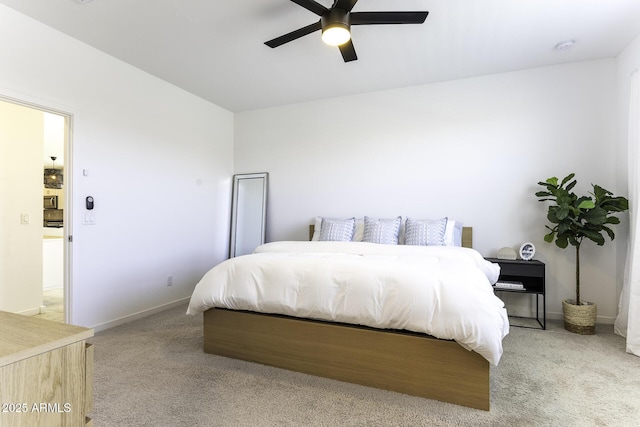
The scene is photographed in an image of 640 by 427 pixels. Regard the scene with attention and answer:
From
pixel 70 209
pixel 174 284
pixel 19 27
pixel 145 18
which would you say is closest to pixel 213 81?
pixel 145 18

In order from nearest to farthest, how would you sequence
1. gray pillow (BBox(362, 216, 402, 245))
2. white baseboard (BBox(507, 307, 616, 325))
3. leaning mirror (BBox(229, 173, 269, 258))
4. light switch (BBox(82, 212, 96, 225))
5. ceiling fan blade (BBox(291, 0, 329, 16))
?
1. ceiling fan blade (BBox(291, 0, 329, 16))
2. light switch (BBox(82, 212, 96, 225))
3. white baseboard (BBox(507, 307, 616, 325))
4. gray pillow (BBox(362, 216, 402, 245))
5. leaning mirror (BBox(229, 173, 269, 258))

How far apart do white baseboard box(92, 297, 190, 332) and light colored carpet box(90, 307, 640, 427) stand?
0.50 meters

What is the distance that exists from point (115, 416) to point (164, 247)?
7.74 ft

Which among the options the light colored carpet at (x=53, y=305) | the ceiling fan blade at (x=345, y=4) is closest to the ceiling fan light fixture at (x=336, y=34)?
the ceiling fan blade at (x=345, y=4)

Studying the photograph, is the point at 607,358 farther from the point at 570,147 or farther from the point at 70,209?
the point at 70,209

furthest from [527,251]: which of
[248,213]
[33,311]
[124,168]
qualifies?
[33,311]

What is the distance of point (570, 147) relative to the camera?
3.43 metres

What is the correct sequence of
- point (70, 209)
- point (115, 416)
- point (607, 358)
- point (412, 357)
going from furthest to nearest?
point (70, 209) < point (607, 358) < point (412, 357) < point (115, 416)

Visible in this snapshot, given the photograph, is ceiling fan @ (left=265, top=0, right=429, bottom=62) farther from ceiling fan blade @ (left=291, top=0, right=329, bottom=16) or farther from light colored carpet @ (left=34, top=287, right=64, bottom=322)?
light colored carpet @ (left=34, top=287, right=64, bottom=322)

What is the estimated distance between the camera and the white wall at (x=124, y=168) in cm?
277

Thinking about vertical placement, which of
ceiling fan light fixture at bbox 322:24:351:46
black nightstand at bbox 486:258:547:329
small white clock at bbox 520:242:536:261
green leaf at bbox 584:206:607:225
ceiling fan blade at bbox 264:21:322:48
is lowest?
black nightstand at bbox 486:258:547:329

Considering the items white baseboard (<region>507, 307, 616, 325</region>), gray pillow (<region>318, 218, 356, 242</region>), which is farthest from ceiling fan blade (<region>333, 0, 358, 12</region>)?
white baseboard (<region>507, 307, 616, 325</region>)

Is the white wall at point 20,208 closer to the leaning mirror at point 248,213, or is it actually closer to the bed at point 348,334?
the leaning mirror at point 248,213

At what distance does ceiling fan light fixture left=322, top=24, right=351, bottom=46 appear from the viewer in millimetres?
2176
